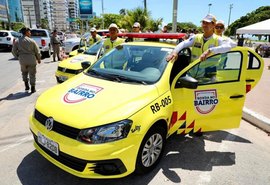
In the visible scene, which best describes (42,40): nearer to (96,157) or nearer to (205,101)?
(205,101)

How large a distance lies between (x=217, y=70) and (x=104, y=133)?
2186mm

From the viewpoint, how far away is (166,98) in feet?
10.9

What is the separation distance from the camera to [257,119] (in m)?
5.10

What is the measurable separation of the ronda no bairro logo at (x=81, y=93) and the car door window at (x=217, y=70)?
4.53 ft

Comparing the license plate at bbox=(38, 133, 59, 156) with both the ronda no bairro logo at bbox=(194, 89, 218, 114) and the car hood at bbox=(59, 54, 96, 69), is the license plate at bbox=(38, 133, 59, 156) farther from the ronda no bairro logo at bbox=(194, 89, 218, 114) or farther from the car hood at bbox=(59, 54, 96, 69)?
the car hood at bbox=(59, 54, 96, 69)

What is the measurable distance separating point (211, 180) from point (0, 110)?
15.6 ft

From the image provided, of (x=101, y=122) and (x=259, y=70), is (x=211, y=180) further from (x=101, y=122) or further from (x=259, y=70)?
(x=259, y=70)

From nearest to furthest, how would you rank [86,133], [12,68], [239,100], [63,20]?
[86,133], [239,100], [12,68], [63,20]

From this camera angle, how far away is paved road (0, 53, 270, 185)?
3152 mm

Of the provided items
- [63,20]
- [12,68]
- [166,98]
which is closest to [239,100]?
[166,98]

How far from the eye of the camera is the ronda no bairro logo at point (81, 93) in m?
3.08

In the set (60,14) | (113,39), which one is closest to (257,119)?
(113,39)

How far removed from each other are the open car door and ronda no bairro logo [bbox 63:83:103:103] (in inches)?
43.0

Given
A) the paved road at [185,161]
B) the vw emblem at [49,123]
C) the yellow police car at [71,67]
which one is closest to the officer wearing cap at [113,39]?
the yellow police car at [71,67]
